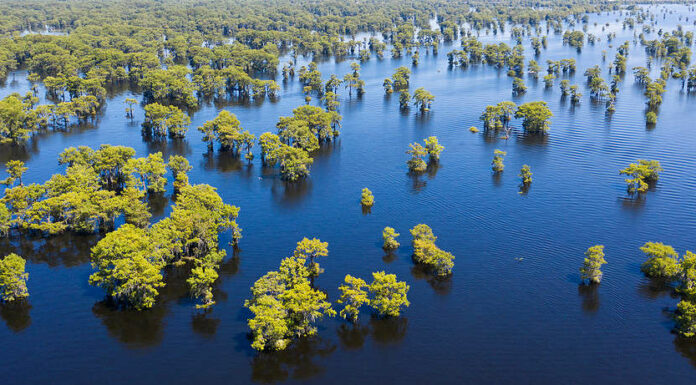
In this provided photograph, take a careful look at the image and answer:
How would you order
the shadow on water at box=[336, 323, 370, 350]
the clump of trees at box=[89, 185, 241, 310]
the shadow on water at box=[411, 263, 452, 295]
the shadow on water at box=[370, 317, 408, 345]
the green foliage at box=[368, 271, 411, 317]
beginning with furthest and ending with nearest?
the shadow on water at box=[411, 263, 452, 295] → the clump of trees at box=[89, 185, 241, 310] → the green foliage at box=[368, 271, 411, 317] → the shadow on water at box=[370, 317, 408, 345] → the shadow on water at box=[336, 323, 370, 350]

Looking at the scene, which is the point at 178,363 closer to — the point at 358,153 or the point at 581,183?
the point at 358,153

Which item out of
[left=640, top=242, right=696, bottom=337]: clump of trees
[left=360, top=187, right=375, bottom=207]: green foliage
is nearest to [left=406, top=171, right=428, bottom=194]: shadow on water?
[left=360, top=187, right=375, bottom=207]: green foliage

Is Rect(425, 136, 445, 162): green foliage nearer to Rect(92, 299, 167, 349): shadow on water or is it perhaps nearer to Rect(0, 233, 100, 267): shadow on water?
Rect(92, 299, 167, 349): shadow on water

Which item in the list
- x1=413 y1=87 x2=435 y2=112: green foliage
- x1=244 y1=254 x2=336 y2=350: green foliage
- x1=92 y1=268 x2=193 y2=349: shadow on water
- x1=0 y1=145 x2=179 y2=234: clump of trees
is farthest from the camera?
x1=413 y1=87 x2=435 y2=112: green foliage

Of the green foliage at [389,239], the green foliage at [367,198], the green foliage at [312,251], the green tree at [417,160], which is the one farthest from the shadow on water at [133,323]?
the green tree at [417,160]

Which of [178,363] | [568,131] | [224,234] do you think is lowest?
[178,363]

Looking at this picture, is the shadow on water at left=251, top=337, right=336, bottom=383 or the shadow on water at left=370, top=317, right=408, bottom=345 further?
the shadow on water at left=370, top=317, right=408, bottom=345

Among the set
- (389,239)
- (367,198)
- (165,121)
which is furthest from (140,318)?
(165,121)

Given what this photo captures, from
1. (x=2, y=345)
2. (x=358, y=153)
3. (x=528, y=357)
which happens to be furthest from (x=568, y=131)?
(x=2, y=345)
